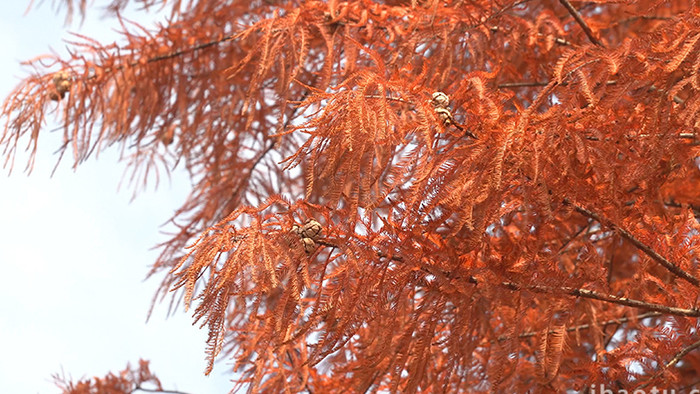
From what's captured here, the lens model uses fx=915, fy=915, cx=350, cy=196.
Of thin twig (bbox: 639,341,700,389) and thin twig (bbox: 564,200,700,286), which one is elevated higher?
thin twig (bbox: 564,200,700,286)

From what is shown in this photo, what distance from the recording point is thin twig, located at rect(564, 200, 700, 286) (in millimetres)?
1271

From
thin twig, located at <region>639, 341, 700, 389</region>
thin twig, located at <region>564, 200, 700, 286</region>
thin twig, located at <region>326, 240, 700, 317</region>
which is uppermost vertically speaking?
thin twig, located at <region>564, 200, 700, 286</region>

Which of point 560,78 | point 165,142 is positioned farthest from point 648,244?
point 165,142

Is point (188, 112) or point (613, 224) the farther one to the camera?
point (188, 112)

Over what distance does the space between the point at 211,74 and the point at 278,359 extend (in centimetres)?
87

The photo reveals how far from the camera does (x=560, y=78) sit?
119 centimetres

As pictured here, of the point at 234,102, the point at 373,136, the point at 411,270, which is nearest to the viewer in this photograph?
the point at 373,136

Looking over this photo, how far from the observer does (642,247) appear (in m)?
1.30

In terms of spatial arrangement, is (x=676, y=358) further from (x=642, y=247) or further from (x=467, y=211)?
(x=467, y=211)

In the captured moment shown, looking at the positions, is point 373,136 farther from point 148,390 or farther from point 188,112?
point 148,390

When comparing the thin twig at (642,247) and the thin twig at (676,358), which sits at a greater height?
the thin twig at (642,247)

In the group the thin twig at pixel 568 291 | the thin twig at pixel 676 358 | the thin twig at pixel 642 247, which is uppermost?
the thin twig at pixel 642 247

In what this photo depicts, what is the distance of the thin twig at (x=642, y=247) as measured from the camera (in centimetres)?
127

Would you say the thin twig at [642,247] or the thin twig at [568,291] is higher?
the thin twig at [642,247]
